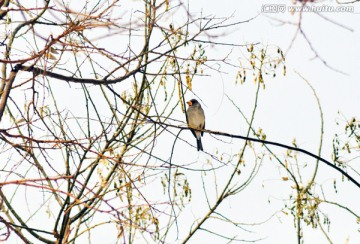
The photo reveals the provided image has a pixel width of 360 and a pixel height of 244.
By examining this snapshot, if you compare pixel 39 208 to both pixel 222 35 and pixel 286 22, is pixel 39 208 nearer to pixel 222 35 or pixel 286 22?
pixel 222 35

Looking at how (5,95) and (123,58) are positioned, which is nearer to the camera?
(5,95)

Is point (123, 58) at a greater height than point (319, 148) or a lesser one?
lesser

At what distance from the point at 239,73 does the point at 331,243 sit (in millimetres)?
1558

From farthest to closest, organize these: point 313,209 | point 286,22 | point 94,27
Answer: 1. point 313,209
2. point 94,27
3. point 286,22

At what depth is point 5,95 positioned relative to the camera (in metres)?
2.90

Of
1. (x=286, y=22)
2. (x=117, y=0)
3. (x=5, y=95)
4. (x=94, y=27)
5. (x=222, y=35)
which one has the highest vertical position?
(x=222, y=35)

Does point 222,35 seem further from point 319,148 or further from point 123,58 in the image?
point 319,148

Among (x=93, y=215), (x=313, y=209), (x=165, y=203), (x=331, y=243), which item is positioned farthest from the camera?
(x=313, y=209)

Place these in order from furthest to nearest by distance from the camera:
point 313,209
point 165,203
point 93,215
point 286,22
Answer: point 313,209 → point 93,215 → point 165,203 → point 286,22

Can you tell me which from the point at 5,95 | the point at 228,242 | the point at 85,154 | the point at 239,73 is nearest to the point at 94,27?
the point at 5,95

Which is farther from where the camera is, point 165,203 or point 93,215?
point 93,215

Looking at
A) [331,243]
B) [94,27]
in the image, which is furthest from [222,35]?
[331,243]

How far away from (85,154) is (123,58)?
1.77 metres

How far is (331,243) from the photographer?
5.26 metres
